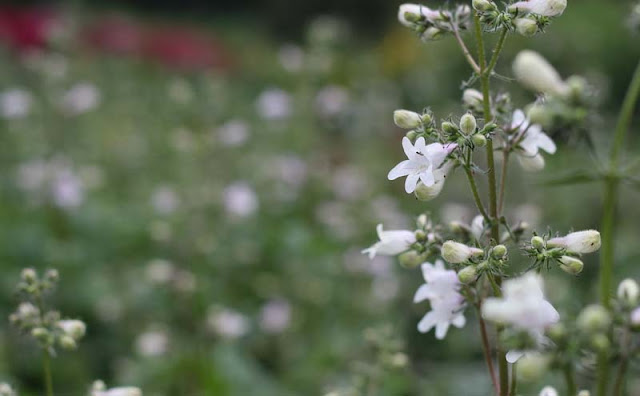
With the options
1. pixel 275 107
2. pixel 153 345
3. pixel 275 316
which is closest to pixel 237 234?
pixel 275 316

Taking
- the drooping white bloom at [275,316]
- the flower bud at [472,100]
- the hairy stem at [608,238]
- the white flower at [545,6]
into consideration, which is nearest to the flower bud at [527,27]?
the white flower at [545,6]

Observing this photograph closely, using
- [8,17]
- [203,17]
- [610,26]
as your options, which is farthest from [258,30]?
[610,26]

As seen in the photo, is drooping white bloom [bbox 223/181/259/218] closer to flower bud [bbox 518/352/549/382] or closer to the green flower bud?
the green flower bud

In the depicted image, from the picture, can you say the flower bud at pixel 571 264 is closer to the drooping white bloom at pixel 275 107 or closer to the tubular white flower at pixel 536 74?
the tubular white flower at pixel 536 74

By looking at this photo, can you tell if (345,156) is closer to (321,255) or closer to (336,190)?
(336,190)

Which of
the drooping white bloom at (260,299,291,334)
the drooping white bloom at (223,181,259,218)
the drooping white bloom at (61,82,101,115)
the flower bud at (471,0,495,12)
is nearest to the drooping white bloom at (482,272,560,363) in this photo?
the flower bud at (471,0,495,12)

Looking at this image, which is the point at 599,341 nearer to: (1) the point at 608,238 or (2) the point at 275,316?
(1) the point at 608,238
